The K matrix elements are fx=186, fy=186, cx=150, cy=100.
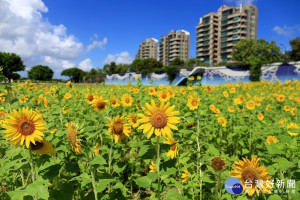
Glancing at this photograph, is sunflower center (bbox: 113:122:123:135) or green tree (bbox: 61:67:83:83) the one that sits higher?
green tree (bbox: 61:67:83:83)

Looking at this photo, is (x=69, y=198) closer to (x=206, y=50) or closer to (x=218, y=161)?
(x=218, y=161)

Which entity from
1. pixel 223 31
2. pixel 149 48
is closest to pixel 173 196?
pixel 223 31

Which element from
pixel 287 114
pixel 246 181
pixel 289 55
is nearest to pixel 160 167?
pixel 246 181

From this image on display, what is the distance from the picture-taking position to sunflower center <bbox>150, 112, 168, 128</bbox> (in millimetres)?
1444

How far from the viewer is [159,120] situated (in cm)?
145

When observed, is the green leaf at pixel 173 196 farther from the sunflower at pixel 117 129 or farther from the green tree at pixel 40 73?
the green tree at pixel 40 73

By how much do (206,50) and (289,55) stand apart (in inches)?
1518

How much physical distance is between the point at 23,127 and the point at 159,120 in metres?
0.99

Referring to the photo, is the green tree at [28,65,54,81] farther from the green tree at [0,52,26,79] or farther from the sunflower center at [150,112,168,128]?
the sunflower center at [150,112,168,128]

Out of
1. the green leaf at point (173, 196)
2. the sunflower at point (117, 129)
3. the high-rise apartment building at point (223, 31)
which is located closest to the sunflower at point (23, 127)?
the sunflower at point (117, 129)

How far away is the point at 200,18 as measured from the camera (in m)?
86.0

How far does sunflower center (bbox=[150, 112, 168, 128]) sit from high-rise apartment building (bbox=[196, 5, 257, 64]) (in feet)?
259
